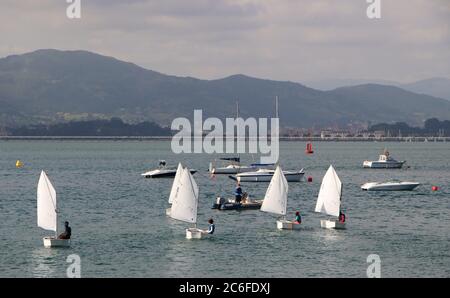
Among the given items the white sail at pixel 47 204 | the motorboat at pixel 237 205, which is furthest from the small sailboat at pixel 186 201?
the motorboat at pixel 237 205

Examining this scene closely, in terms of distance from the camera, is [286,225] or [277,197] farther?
[277,197]

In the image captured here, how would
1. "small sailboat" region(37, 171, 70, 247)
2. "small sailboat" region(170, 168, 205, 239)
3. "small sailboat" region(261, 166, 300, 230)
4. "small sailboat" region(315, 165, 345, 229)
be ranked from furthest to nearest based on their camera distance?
"small sailboat" region(261, 166, 300, 230) → "small sailboat" region(315, 165, 345, 229) → "small sailboat" region(170, 168, 205, 239) → "small sailboat" region(37, 171, 70, 247)

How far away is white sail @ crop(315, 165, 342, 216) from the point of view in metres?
84.9

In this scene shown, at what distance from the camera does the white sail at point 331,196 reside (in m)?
84.9

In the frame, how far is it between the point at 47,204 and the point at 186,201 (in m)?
12.6

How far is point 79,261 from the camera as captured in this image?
65438 millimetres

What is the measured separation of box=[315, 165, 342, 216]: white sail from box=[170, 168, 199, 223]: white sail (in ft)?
44.6

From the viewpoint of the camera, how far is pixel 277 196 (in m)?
86.2

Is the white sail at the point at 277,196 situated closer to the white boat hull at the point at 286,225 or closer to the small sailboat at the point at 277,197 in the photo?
the small sailboat at the point at 277,197

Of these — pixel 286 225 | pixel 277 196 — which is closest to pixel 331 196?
pixel 277 196

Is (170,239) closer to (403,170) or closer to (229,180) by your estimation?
(229,180)

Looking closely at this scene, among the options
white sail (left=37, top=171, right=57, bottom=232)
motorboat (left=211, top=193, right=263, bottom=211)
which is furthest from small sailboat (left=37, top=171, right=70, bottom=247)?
motorboat (left=211, top=193, right=263, bottom=211)

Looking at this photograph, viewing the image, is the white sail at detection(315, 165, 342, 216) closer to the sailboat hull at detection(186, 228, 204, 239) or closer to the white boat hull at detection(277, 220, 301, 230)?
the white boat hull at detection(277, 220, 301, 230)

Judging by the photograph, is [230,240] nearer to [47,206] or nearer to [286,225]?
[286,225]
